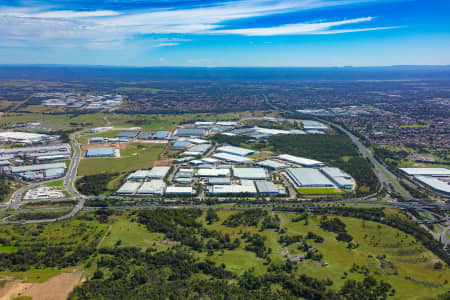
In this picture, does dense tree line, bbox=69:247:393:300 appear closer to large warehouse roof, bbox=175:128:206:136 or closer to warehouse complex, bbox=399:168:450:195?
warehouse complex, bbox=399:168:450:195

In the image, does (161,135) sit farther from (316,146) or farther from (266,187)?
(266,187)

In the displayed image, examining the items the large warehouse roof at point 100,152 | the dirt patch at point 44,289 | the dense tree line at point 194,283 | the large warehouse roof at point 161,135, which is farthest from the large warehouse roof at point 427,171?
the large warehouse roof at point 100,152

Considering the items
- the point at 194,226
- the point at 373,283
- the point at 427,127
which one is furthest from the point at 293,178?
the point at 427,127

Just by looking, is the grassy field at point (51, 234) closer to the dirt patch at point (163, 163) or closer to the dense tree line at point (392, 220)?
the dirt patch at point (163, 163)

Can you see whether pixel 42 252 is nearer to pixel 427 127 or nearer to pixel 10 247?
pixel 10 247

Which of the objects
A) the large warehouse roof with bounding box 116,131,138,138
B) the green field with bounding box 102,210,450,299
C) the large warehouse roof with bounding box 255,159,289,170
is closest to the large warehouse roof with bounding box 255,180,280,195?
the green field with bounding box 102,210,450,299
